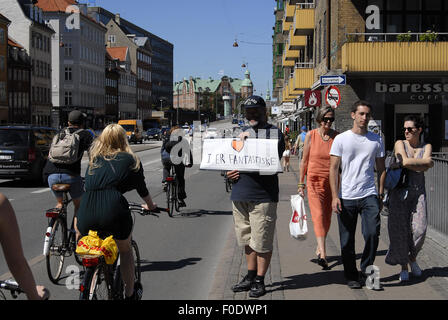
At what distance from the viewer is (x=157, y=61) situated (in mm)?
165750

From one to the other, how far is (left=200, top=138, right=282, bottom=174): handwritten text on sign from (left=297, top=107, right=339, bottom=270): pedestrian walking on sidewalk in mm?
1312

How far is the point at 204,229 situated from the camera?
11.3 meters

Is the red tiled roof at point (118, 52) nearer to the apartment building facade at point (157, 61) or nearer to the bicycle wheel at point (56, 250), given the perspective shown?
the apartment building facade at point (157, 61)

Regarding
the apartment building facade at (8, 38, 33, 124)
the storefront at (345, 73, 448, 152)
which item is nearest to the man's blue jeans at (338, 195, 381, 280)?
the storefront at (345, 73, 448, 152)

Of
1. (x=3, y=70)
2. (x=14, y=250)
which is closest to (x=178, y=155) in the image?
(x=14, y=250)

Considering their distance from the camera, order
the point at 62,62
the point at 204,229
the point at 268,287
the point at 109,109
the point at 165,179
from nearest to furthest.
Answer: the point at 268,287 < the point at 204,229 < the point at 165,179 < the point at 62,62 < the point at 109,109

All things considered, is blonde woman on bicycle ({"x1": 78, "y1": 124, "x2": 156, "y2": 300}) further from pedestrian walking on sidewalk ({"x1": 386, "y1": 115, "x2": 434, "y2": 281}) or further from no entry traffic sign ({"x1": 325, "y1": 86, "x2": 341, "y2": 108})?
no entry traffic sign ({"x1": 325, "y1": 86, "x2": 341, "y2": 108})

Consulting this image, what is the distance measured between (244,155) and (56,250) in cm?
232

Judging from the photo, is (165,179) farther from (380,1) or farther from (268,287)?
(380,1)

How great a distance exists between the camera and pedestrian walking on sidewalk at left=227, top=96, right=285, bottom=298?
6367mm

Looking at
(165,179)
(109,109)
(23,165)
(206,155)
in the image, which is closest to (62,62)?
(109,109)

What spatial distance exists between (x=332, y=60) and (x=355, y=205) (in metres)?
22.7

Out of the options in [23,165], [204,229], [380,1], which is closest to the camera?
[204,229]

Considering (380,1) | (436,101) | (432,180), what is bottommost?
(432,180)
